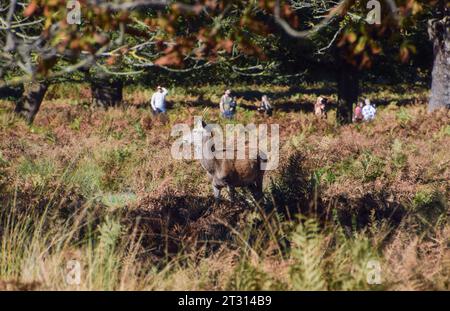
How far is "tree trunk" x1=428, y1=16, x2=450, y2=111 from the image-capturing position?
950 inches

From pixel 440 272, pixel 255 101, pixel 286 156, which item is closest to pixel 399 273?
pixel 440 272

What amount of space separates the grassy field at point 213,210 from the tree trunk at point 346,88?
3.71m

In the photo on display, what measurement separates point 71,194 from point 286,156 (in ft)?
18.0

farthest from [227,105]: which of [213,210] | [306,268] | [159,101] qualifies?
[306,268]

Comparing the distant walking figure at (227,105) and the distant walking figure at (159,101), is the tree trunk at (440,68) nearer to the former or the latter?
the distant walking figure at (227,105)

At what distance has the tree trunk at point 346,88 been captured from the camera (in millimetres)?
27328

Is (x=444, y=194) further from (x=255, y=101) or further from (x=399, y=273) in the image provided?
(x=255, y=101)

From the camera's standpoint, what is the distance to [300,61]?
28.4 metres

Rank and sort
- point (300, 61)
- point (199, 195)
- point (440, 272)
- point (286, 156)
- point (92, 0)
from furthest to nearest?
point (300, 61) < point (286, 156) < point (199, 195) < point (440, 272) < point (92, 0)

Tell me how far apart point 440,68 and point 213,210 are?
16.6 metres

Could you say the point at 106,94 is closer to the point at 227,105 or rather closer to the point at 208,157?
the point at 227,105

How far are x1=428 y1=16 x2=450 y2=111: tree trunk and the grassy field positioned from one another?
2.56 m

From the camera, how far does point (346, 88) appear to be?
2802 centimetres

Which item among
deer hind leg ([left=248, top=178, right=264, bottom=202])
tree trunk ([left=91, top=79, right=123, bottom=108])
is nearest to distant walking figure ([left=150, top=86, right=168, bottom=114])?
tree trunk ([left=91, top=79, right=123, bottom=108])
